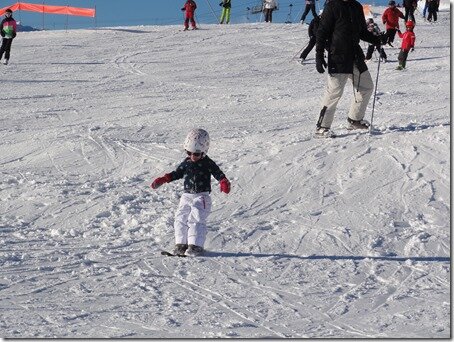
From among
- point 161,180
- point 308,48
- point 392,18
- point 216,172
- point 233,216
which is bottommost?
point 233,216

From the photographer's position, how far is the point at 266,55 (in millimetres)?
23297

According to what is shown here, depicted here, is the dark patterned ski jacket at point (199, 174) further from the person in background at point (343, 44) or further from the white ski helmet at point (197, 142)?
the person in background at point (343, 44)

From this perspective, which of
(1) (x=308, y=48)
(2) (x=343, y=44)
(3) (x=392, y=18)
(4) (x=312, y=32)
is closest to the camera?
(2) (x=343, y=44)

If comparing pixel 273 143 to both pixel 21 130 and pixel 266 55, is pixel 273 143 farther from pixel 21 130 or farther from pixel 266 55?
pixel 266 55

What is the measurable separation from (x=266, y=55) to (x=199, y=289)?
17093 millimetres

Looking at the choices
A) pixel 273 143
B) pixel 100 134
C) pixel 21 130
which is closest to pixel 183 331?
pixel 273 143

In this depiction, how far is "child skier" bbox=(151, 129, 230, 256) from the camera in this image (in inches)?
301

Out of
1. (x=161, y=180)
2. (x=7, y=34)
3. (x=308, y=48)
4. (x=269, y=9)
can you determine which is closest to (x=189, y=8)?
(x=269, y=9)

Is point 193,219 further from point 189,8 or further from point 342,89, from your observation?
point 189,8

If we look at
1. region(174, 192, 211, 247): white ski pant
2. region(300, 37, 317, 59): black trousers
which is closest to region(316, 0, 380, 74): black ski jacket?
region(174, 192, 211, 247): white ski pant

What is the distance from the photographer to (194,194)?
25.3ft

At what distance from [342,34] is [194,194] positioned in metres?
3.88

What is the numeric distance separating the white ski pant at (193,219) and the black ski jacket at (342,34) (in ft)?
12.1

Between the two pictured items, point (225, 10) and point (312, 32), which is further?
point (225, 10)
